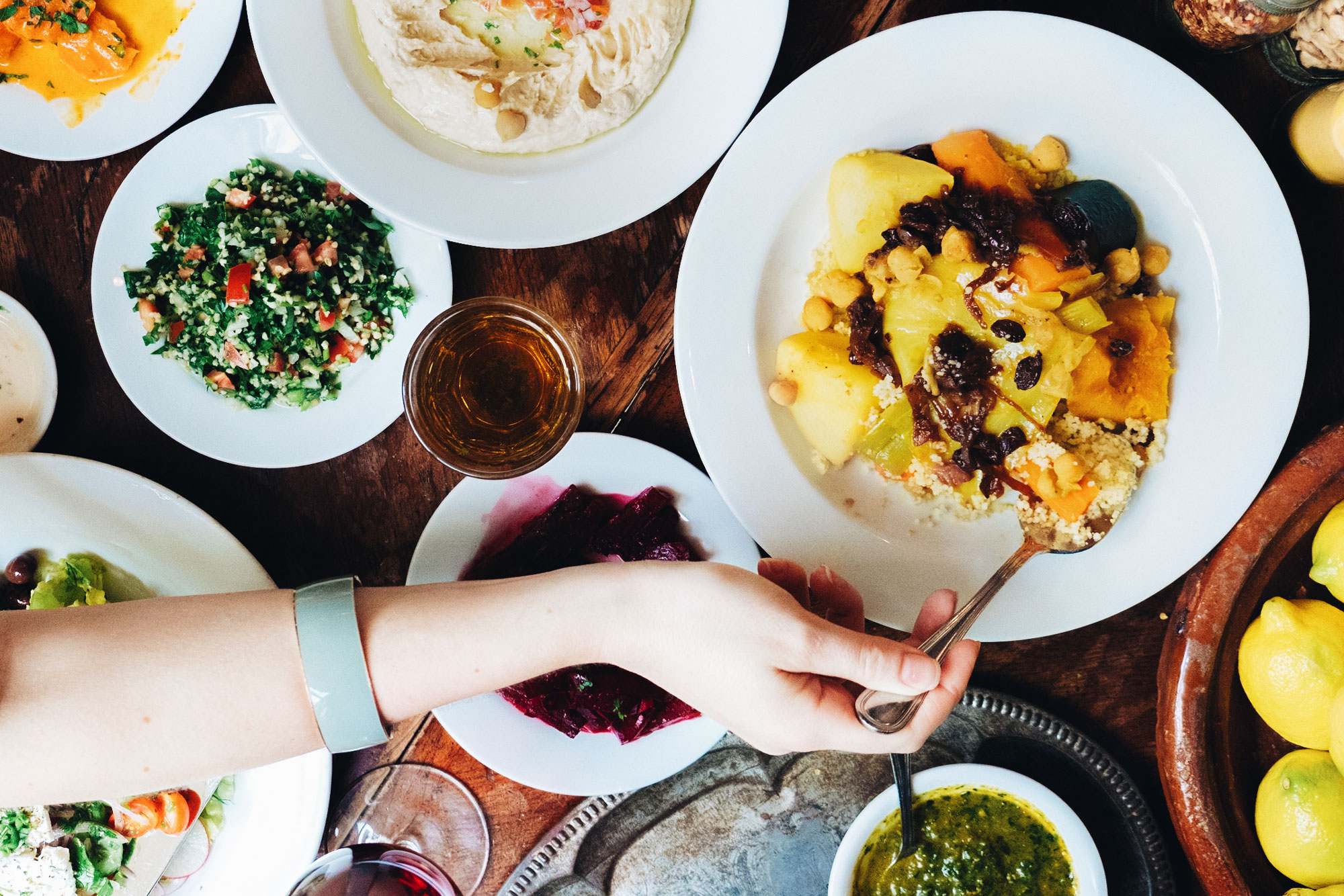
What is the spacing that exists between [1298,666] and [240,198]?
88.7 inches

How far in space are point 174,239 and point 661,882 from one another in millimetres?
1718

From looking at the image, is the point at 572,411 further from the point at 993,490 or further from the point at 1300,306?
the point at 1300,306

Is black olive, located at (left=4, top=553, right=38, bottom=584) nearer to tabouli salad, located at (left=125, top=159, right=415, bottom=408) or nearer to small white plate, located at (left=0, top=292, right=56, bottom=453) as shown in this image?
small white plate, located at (left=0, top=292, right=56, bottom=453)

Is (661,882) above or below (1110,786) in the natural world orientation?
below

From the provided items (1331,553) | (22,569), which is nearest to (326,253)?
(22,569)

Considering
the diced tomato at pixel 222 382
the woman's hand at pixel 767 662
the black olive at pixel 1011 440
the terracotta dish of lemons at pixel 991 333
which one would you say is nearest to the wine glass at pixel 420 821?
the woman's hand at pixel 767 662

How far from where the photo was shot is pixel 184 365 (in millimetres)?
1822

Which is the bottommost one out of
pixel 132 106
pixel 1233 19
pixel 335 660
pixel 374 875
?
pixel 374 875

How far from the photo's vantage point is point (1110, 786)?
5.99 ft

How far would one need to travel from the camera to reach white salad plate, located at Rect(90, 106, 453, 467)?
5.87 ft

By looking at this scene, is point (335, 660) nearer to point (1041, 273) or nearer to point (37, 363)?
point (37, 363)

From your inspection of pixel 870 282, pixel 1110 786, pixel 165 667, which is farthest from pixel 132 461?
pixel 1110 786

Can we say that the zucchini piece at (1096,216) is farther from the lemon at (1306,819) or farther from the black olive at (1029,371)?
the lemon at (1306,819)

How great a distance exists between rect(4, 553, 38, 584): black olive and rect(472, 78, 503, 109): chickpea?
130cm
